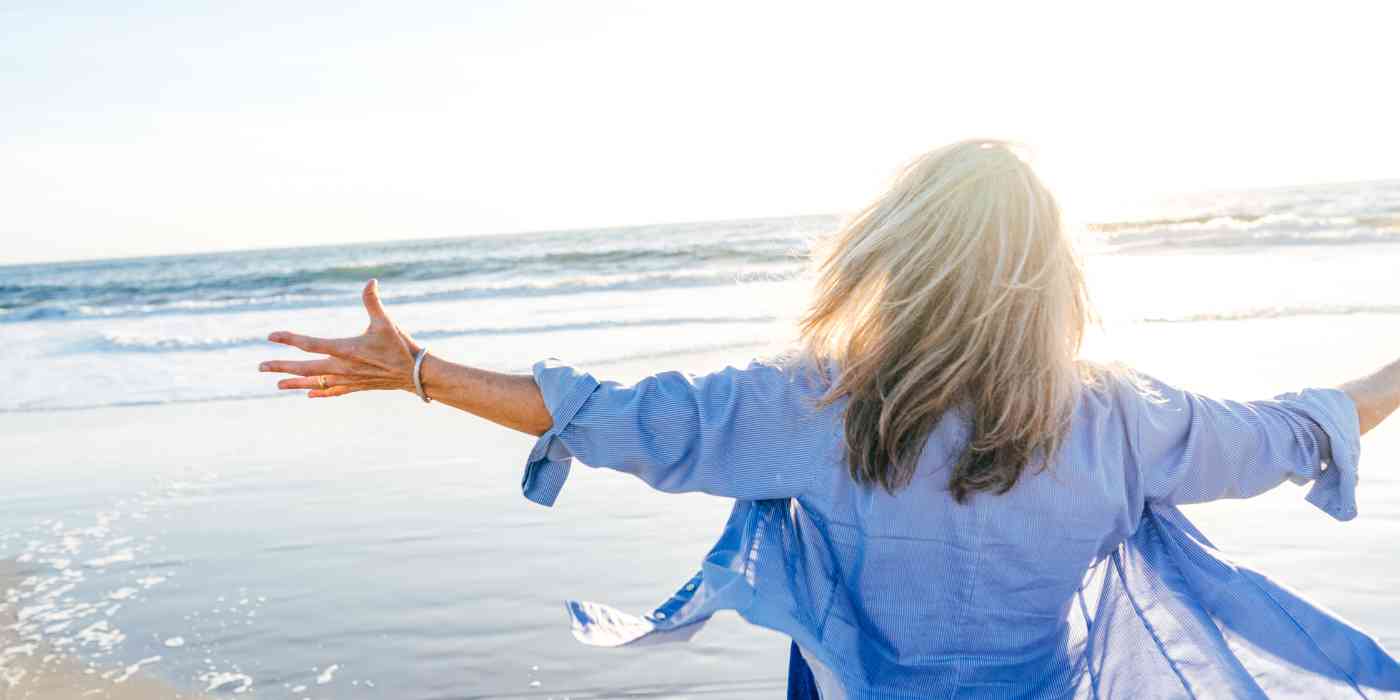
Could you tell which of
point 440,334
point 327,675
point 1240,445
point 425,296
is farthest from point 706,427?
point 425,296

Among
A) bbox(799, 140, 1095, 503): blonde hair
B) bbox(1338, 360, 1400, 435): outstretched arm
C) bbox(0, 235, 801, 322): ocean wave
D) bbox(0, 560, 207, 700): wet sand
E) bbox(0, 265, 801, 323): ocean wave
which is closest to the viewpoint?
bbox(799, 140, 1095, 503): blonde hair

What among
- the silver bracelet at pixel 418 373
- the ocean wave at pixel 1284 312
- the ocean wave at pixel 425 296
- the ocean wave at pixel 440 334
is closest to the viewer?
the silver bracelet at pixel 418 373

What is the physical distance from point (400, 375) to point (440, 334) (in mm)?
11320

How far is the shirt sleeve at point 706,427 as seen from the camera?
5.73 feet

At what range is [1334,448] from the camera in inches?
74.3

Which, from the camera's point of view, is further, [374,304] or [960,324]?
[374,304]

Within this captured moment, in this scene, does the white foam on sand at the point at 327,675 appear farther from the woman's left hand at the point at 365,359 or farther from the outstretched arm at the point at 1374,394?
the outstretched arm at the point at 1374,394

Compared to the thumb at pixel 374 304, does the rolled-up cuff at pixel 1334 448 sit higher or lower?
lower

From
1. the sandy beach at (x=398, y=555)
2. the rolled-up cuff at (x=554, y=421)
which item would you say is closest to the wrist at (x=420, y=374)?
the rolled-up cuff at (x=554, y=421)

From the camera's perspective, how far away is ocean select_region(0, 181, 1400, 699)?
3514 millimetres

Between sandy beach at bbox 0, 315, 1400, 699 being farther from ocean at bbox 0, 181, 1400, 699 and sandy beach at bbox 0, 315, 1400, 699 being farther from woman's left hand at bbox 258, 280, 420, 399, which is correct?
woman's left hand at bbox 258, 280, 420, 399

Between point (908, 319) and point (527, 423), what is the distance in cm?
62

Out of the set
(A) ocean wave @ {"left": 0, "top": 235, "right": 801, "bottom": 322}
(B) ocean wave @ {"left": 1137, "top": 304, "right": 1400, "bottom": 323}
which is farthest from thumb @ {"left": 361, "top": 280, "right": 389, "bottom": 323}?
(A) ocean wave @ {"left": 0, "top": 235, "right": 801, "bottom": 322}

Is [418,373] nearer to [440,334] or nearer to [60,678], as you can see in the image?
[60,678]
